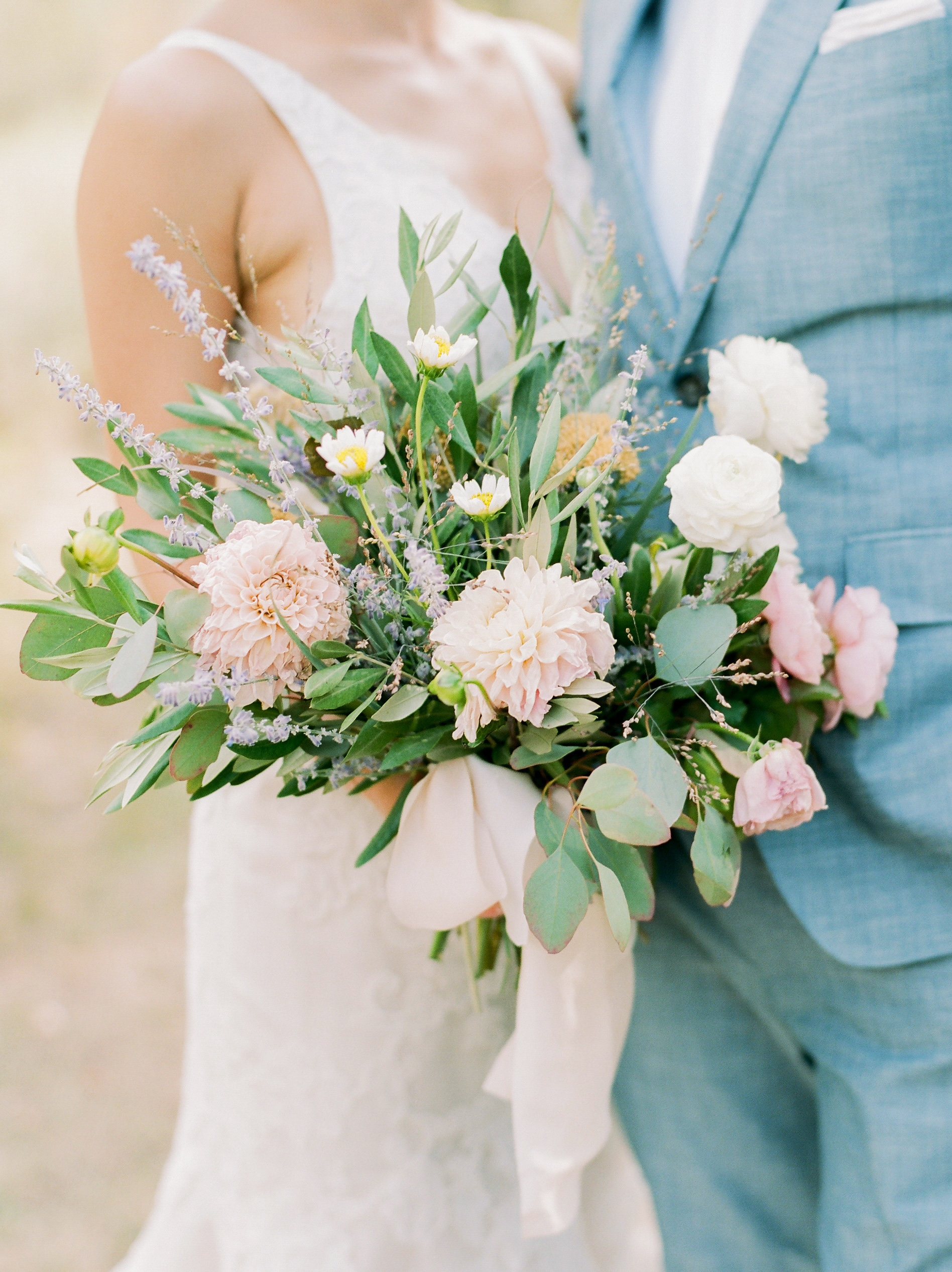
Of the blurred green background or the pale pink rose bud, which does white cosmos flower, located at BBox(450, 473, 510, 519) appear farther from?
the blurred green background

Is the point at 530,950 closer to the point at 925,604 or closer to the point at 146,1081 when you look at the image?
the point at 925,604

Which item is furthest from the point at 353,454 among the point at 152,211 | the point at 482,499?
the point at 152,211

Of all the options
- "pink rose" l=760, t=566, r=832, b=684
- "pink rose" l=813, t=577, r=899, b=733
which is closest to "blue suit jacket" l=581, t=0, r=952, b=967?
"pink rose" l=813, t=577, r=899, b=733

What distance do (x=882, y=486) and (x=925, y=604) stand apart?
15 centimetres

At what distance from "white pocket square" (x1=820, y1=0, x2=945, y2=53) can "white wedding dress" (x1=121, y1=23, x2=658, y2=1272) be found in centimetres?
42

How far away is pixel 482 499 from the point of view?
0.80 meters

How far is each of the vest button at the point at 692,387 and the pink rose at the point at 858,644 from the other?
33 cm

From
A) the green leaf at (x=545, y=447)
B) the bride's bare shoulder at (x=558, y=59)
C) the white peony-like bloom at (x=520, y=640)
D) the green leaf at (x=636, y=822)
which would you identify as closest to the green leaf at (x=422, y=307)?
the green leaf at (x=545, y=447)

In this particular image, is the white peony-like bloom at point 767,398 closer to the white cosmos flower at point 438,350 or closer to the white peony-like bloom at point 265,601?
the white cosmos flower at point 438,350

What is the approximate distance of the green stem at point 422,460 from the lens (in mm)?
835

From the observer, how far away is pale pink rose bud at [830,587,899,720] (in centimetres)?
104

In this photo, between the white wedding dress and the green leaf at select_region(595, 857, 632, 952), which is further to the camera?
the white wedding dress

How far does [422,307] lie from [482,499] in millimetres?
213

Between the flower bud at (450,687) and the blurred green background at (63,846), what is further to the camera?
the blurred green background at (63,846)
